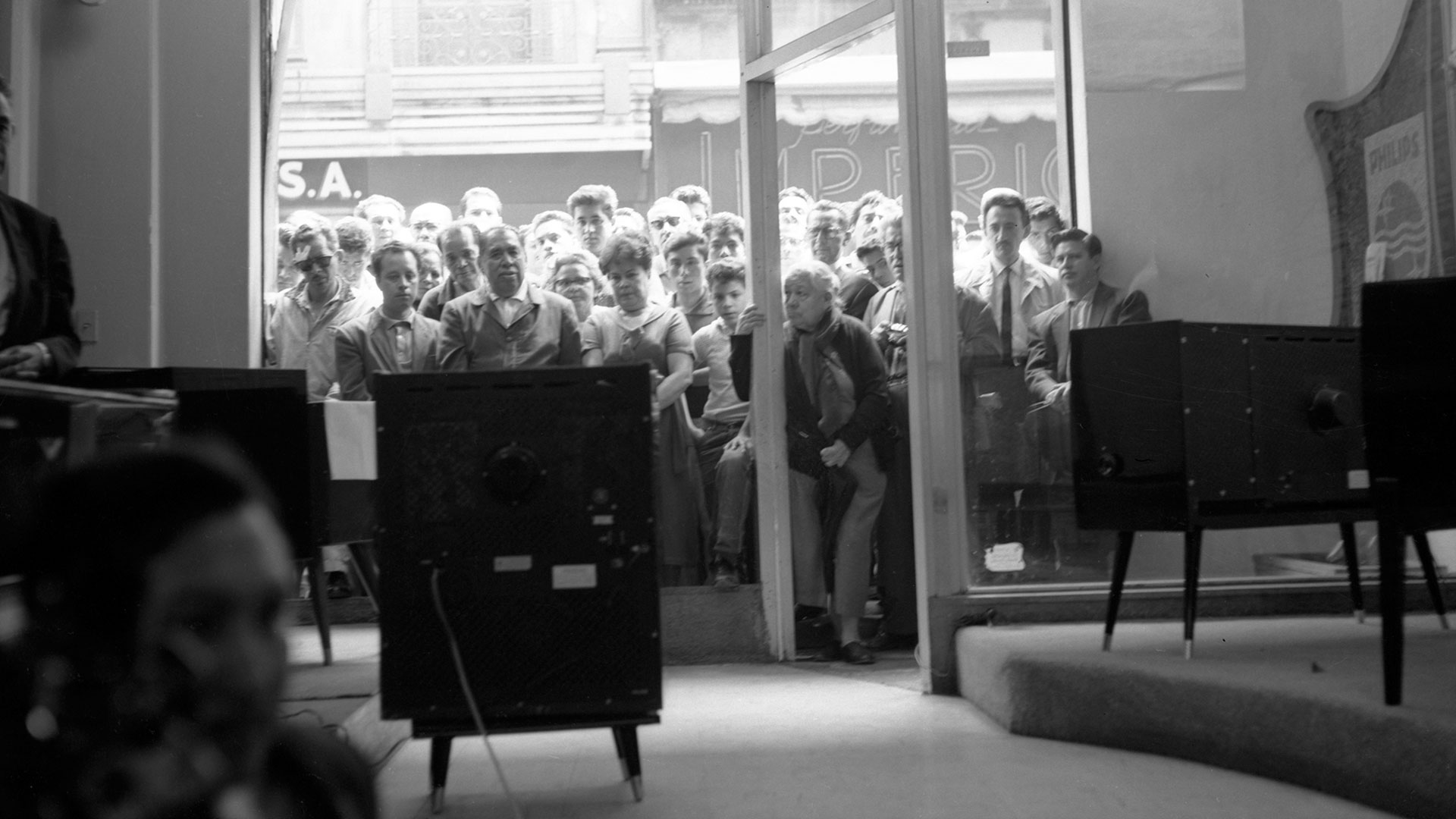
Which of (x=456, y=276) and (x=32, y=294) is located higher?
(x=456, y=276)

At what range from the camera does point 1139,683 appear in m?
3.65

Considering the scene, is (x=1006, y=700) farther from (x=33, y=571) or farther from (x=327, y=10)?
(x=327, y=10)

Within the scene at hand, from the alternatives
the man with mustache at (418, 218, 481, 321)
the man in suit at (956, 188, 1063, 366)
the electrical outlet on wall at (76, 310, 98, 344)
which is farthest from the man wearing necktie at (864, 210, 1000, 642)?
the electrical outlet on wall at (76, 310, 98, 344)

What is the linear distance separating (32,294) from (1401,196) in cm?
430

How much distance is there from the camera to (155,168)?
5.10 metres

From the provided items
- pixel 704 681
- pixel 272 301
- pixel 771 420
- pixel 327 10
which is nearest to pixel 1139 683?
pixel 704 681

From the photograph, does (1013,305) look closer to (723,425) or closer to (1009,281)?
(1009,281)

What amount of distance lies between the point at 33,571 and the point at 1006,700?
3.78 meters

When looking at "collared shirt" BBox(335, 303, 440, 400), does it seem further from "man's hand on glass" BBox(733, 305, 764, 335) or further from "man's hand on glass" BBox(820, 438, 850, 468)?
"man's hand on glass" BBox(820, 438, 850, 468)

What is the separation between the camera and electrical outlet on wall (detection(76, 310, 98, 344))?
4934 millimetres

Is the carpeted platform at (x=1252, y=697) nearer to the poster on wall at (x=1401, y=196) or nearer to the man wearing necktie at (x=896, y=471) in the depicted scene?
the man wearing necktie at (x=896, y=471)

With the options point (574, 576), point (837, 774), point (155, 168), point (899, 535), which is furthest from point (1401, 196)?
point (155, 168)

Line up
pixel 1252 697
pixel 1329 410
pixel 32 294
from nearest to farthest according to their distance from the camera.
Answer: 1. pixel 32 294
2. pixel 1252 697
3. pixel 1329 410

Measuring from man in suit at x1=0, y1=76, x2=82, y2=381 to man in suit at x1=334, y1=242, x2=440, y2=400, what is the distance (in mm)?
2064
